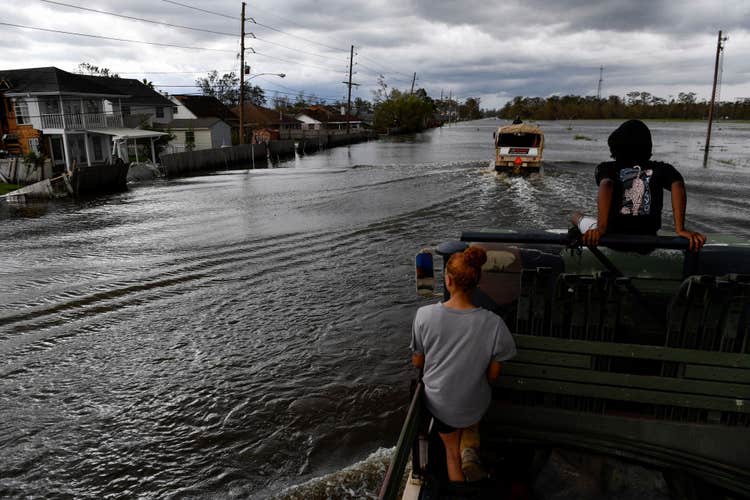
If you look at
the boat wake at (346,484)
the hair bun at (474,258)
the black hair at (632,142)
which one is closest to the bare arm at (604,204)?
the black hair at (632,142)

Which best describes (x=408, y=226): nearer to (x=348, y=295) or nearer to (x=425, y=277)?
(x=348, y=295)

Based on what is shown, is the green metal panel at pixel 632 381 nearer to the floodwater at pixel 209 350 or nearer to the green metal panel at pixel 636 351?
the green metal panel at pixel 636 351

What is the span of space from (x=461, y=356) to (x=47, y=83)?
41.0 metres

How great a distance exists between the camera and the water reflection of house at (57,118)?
3462cm

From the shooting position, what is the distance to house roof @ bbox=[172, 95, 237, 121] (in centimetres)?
6034

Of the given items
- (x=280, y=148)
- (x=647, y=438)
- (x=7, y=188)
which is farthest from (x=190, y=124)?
(x=647, y=438)

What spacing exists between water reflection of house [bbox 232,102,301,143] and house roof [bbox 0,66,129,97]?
26990 mm

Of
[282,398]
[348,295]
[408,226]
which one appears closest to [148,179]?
[408,226]

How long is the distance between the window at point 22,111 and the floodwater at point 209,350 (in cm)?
2282

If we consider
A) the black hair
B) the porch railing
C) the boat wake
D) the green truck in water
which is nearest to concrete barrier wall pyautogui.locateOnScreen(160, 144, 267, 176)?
the porch railing

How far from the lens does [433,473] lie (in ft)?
11.5

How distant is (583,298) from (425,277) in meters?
1.14

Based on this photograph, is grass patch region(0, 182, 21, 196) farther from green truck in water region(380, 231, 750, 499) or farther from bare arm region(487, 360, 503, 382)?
bare arm region(487, 360, 503, 382)

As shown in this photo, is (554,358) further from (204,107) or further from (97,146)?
(204,107)
